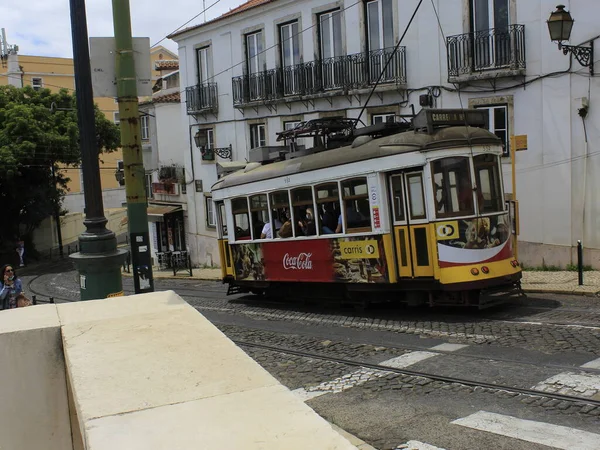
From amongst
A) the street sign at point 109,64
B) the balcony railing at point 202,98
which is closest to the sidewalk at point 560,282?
the street sign at point 109,64

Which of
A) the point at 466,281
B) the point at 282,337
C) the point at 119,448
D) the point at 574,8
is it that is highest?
the point at 574,8

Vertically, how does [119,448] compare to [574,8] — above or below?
below

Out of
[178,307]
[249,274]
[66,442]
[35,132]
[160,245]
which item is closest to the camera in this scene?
[66,442]

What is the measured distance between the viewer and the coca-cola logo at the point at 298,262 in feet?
39.7

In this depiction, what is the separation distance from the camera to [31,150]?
34.4 meters

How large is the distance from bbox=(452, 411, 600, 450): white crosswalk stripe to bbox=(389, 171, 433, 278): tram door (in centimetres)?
459

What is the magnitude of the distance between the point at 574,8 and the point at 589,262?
5.56 meters

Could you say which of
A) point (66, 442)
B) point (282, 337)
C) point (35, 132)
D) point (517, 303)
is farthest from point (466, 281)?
point (35, 132)

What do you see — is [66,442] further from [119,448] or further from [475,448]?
[475,448]

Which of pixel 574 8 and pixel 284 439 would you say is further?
pixel 574 8

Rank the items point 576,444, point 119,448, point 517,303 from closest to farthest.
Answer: point 119,448, point 576,444, point 517,303

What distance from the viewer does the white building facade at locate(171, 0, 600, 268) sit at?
14.6 m

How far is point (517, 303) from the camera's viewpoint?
11039mm

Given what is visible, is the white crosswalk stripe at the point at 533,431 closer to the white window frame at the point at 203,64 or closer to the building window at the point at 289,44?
the building window at the point at 289,44
